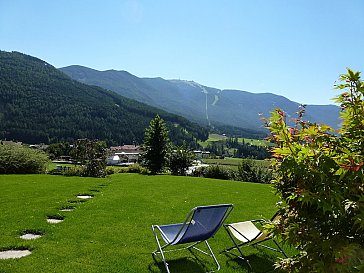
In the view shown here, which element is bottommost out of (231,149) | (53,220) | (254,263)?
(231,149)

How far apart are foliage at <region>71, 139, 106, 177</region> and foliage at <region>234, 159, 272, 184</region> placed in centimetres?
1111

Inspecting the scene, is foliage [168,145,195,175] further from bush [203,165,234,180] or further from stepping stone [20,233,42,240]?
stepping stone [20,233,42,240]

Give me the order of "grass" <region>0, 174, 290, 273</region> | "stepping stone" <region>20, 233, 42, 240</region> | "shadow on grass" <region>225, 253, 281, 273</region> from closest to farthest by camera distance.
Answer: "grass" <region>0, 174, 290, 273</region>, "shadow on grass" <region>225, 253, 281, 273</region>, "stepping stone" <region>20, 233, 42, 240</region>

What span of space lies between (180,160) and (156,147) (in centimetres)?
281

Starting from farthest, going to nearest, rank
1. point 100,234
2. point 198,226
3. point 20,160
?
point 20,160
point 100,234
point 198,226

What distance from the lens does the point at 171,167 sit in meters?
31.3

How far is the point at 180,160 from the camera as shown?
30.8m

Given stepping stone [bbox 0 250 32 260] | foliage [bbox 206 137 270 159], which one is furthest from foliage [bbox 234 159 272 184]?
foliage [bbox 206 137 270 159]

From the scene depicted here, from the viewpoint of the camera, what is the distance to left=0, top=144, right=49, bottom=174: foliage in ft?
70.3

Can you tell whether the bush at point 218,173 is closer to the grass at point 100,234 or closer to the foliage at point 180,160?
the foliage at point 180,160

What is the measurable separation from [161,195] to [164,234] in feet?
24.6

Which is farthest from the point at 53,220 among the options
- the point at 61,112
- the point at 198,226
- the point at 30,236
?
the point at 61,112

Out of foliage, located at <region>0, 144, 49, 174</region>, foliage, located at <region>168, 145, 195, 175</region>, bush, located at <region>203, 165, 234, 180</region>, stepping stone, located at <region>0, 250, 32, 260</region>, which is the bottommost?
bush, located at <region>203, 165, 234, 180</region>

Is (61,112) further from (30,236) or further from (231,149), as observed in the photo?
(30,236)
